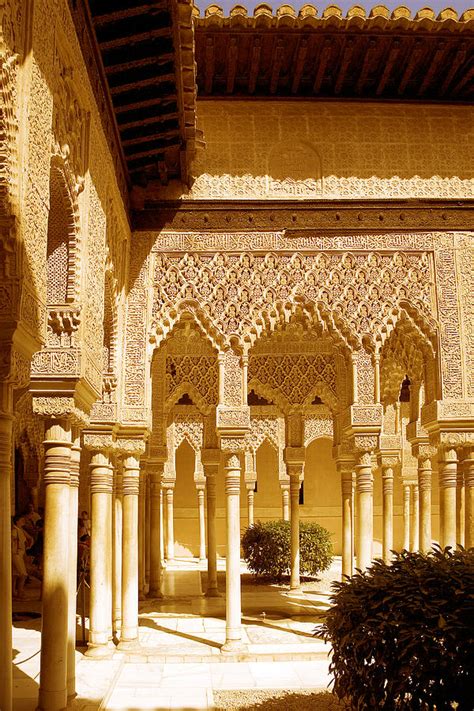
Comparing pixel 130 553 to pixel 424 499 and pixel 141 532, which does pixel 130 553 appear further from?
pixel 141 532

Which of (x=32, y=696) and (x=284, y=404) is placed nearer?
(x=32, y=696)

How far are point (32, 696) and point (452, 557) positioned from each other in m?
3.87

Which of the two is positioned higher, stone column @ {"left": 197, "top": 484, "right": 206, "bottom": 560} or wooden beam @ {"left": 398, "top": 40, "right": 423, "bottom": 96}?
wooden beam @ {"left": 398, "top": 40, "right": 423, "bottom": 96}

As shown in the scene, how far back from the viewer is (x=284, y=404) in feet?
47.9

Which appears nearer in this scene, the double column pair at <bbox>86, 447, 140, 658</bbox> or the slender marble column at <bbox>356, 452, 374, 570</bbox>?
the double column pair at <bbox>86, 447, 140, 658</bbox>

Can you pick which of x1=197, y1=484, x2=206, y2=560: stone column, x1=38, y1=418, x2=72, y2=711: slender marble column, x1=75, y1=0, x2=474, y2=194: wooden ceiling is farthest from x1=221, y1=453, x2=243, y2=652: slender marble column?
x1=197, y1=484, x2=206, y2=560: stone column

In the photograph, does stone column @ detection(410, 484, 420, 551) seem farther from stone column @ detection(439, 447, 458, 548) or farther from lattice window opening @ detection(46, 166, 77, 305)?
lattice window opening @ detection(46, 166, 77, 305)

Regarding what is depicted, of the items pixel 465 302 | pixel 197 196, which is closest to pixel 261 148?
pixel 197 196

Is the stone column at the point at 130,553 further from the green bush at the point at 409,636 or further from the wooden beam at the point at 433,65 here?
the wooden beam at the point at 433,65

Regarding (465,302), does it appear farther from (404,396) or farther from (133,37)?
(404,396)

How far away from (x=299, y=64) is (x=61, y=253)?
15.1 ft

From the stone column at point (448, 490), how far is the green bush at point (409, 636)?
4508 millimetres

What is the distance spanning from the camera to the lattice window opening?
6.40 metres

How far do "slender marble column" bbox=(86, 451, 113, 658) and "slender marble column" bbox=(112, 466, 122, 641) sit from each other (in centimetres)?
89
